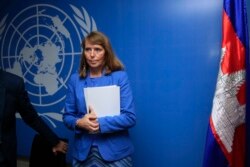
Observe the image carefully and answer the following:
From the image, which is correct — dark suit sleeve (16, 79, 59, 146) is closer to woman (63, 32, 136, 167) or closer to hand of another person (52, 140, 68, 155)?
hand of another person (52, 140, 68, 155)

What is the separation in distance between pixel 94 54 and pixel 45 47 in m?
1.48

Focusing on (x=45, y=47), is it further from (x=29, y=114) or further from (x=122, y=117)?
(x=122, y=117)

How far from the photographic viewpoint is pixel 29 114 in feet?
6.08

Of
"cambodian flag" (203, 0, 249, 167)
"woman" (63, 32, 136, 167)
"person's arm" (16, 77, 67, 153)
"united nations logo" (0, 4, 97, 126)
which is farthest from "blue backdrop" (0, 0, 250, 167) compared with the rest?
"person's arm" (16, 77, 67, 153)

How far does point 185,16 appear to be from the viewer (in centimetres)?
240

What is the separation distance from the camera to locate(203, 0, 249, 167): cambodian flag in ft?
6.45

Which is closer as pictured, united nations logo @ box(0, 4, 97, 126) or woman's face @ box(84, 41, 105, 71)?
woman's face @ box(84, 41, 105, 71)

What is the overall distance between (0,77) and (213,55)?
60.6 inches

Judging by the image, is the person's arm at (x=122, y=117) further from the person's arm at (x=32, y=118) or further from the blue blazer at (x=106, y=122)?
the person's arm at (x=32, y=118)

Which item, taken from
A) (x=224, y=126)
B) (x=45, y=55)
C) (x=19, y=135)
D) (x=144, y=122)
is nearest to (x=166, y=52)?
(x=144, y=122)

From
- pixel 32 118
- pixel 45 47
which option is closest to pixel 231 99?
pixel 32 118

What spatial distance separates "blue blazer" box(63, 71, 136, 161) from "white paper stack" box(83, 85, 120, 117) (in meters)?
0.04

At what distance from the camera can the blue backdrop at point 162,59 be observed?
7.72 ft

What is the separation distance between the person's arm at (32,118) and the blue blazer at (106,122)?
0.19 m
